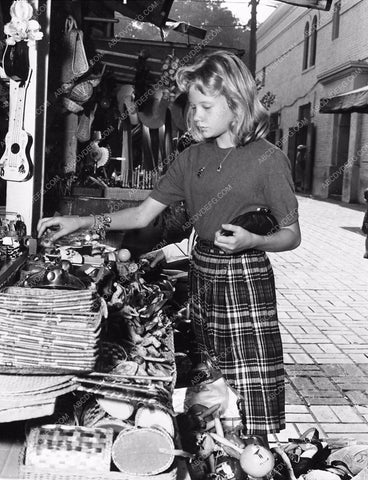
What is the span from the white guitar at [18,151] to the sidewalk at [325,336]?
171 centimetres

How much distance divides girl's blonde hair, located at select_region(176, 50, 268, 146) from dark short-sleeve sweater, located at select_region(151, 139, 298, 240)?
0.09 meters

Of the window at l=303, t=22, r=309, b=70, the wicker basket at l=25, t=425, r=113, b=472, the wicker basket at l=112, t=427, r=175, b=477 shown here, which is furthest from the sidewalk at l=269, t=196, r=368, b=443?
the window at l=303, t=22, r=309, b=70

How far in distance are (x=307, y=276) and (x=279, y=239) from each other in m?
6.77

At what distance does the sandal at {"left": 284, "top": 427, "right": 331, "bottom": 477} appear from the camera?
110 inches

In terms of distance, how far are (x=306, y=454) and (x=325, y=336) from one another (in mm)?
3255

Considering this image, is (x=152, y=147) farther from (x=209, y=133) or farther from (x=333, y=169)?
(x=333, y=169)

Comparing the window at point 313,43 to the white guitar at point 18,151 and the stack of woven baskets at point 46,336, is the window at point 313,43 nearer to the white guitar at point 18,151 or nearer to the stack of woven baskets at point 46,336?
the white guitar at point 18,151

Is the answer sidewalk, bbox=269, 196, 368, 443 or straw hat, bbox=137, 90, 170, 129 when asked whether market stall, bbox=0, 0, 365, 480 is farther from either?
sidewalk, bbox=269, 196, 368, 443

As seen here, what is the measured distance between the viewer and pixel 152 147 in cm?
598

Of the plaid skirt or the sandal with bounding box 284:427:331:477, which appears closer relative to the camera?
the plaid skirt

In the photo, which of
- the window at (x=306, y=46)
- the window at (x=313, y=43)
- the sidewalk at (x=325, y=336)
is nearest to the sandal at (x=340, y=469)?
the sidewalk at (x=325, y=336)

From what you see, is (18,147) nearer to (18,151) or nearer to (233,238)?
(18,151)

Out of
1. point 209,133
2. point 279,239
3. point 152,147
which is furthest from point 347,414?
point 152,147

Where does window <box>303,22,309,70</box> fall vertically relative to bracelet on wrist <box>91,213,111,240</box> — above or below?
above
